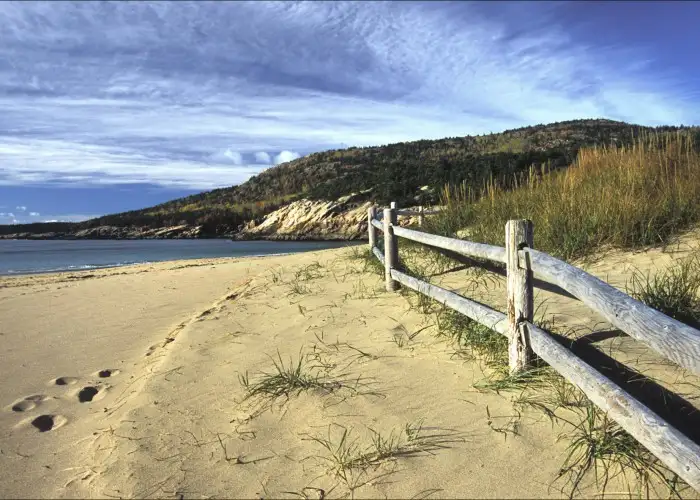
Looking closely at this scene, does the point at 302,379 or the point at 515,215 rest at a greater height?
the point at 515,215

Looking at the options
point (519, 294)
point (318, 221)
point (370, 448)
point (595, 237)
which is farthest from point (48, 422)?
point (318, 221)

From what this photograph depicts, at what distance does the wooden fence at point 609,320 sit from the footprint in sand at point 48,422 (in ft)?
10.4

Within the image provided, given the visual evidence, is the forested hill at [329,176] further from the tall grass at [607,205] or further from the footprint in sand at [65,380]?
the footprint in sand at [65,380]

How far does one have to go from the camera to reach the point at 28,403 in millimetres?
3814

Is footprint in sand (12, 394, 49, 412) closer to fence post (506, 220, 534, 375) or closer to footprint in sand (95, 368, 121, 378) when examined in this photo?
footprint in sand (95, 368, 121, 378)

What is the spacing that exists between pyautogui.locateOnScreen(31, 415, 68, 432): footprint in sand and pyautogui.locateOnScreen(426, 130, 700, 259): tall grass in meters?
5.46

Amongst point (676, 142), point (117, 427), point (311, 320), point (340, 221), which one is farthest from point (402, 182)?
point (117, 427)

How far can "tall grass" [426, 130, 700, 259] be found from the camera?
6.21m

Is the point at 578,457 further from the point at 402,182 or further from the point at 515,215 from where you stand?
the point at 402,182

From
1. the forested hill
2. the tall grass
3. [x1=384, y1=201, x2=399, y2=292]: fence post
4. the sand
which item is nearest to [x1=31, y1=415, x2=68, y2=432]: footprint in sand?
the sand

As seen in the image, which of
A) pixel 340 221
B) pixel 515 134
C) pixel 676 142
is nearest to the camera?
pixel 676 142

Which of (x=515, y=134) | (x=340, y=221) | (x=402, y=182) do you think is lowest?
(x=340, y=221)

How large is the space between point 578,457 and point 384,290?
4.18m

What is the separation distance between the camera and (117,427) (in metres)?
3.17
